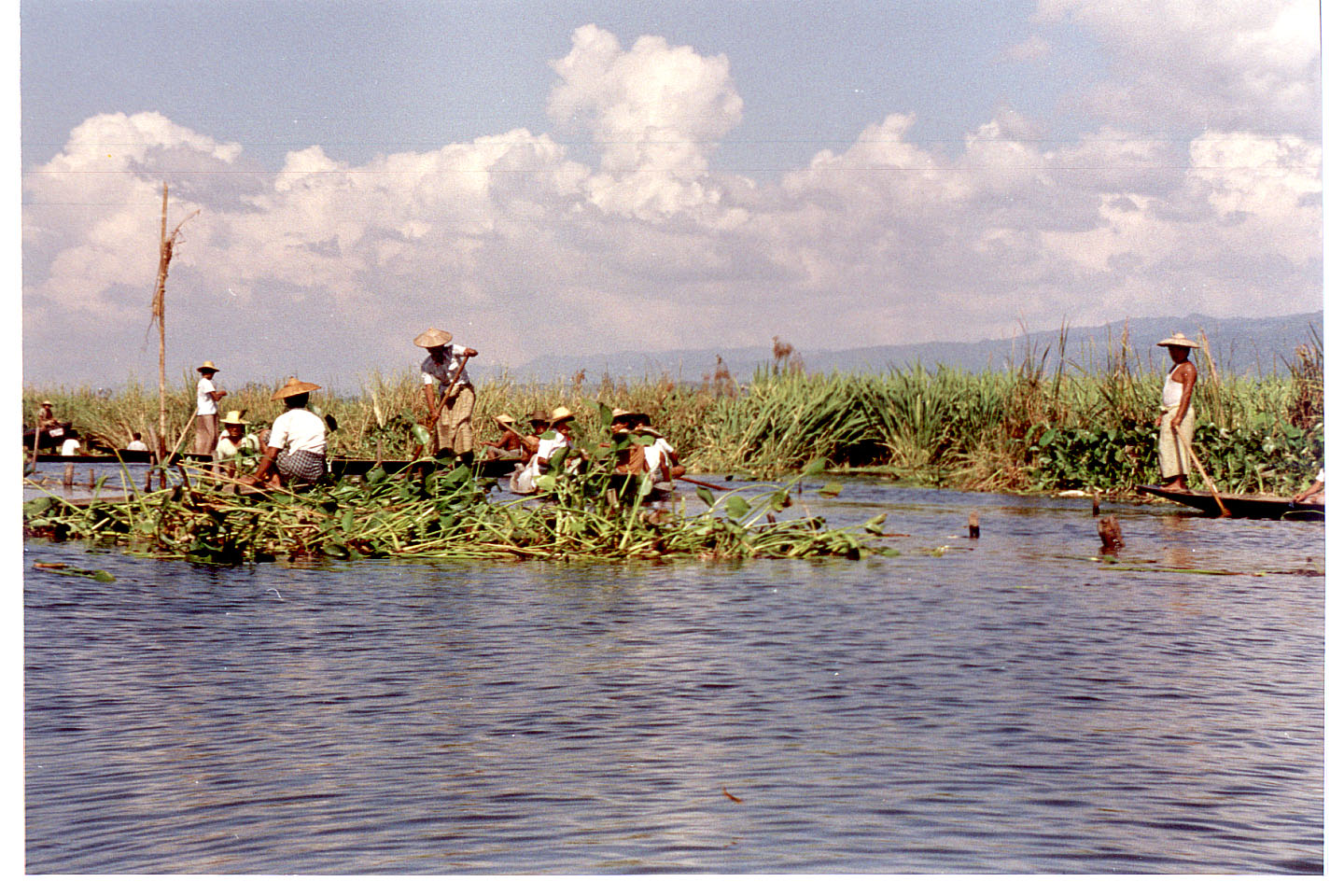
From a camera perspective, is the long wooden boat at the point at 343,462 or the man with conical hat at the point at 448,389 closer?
the long wooden boat at the point at 343,462

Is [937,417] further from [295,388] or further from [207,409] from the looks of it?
[295,388]

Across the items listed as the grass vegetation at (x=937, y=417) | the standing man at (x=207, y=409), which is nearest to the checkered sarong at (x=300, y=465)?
the grass vegetation at (x=937, y=417)

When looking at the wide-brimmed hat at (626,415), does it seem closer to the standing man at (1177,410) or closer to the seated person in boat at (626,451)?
the seated person in boat at (626,451)

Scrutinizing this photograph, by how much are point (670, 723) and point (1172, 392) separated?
11711mm

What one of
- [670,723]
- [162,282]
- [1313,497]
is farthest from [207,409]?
[670,723]

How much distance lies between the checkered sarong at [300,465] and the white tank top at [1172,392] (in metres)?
9.60

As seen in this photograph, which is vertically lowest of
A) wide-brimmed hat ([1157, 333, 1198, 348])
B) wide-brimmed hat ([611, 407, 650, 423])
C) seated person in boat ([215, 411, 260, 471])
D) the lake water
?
the lake water

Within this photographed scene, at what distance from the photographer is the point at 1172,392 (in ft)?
56.2

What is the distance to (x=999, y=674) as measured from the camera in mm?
Answer: 8484

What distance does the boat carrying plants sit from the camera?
44.0 ft

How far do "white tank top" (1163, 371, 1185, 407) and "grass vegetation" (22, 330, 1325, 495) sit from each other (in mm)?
1452

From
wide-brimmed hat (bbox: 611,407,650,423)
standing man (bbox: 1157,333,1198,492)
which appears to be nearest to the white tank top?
standing man (bbox: 1157,333,1198,492)

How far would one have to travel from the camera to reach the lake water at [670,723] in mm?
5398

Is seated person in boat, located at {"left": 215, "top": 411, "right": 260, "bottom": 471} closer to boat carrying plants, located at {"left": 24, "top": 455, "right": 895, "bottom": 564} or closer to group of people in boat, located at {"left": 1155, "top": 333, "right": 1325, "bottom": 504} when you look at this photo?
boat carrying plants, located at {"left": 24, "top": 455, "right": 895, "bottom": 564}
